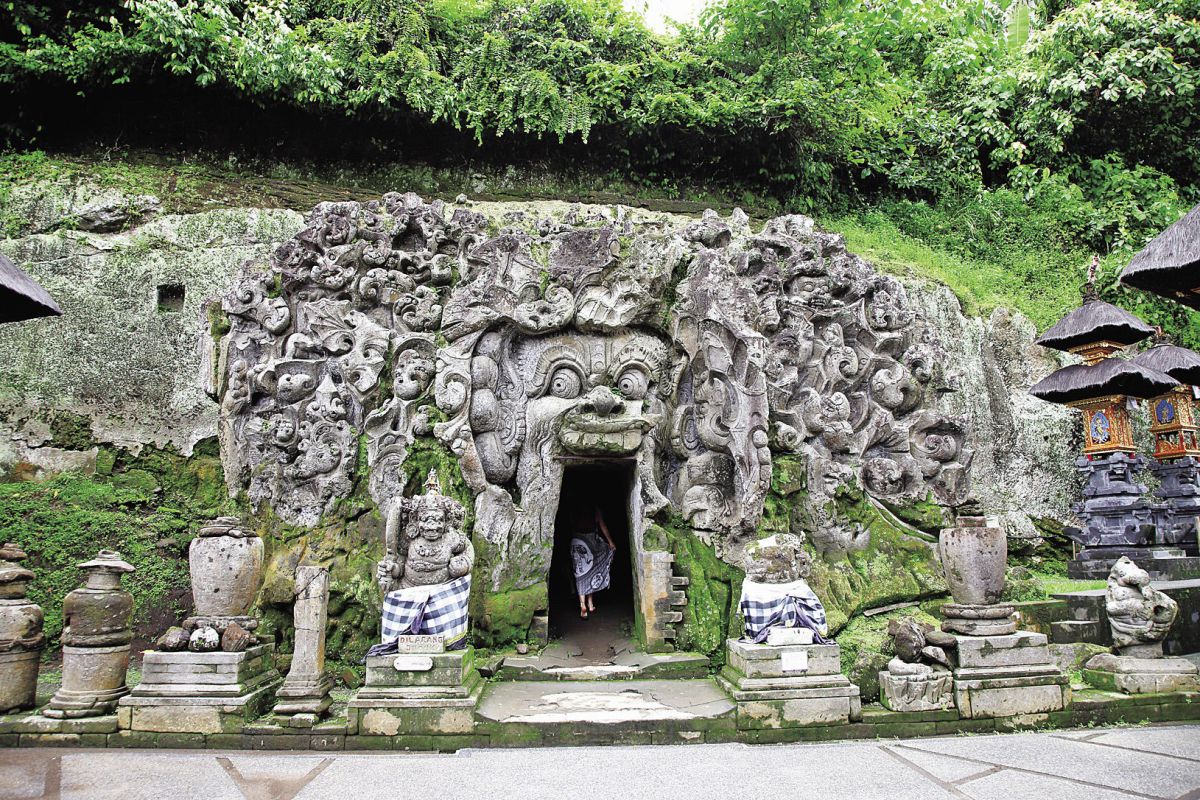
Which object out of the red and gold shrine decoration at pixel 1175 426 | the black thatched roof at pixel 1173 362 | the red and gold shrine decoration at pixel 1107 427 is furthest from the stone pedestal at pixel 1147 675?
the red and gold shrine decoration at pixel 1175 426

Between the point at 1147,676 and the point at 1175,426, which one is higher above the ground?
the point at 1175,426

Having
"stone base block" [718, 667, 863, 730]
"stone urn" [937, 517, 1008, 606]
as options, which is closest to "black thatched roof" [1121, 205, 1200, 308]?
"stone urn" [937, 517, 1008, 606]

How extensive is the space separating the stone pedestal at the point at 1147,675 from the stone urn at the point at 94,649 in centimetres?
849

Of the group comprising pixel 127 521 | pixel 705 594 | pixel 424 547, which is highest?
pixel 127 521

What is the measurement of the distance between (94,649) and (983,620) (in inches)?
294

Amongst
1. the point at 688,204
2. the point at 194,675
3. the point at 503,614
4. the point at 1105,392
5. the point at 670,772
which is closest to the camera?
the point at 670,772

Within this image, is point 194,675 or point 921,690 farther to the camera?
point 921,690

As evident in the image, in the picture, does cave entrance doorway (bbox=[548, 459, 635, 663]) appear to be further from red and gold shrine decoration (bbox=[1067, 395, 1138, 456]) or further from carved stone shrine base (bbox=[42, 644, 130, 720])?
red and gold shrine decoration (bbox=[1067, 395, 1138, 456])

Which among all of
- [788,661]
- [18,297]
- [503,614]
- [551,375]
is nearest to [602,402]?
[551,375]

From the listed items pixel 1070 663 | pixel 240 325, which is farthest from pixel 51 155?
pixel 1070 663

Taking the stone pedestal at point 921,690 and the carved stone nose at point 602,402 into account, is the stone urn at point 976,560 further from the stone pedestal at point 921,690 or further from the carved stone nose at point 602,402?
the carved stone nose at point 602,402

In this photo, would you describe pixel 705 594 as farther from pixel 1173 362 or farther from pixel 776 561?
pixel 1173 362

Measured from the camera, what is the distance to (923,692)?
237 inches

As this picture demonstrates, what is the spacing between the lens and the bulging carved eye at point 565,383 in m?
8.36
